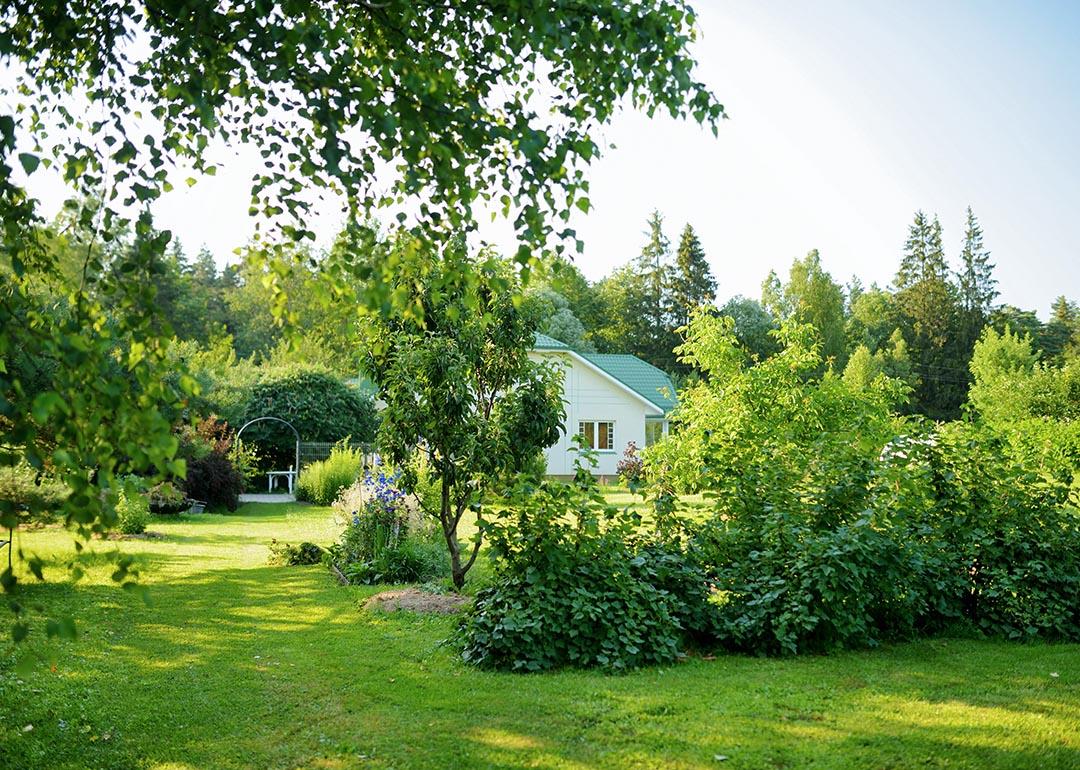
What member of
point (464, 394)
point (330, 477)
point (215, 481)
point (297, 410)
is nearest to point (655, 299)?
point (297, 410)

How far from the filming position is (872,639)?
7.12 meters

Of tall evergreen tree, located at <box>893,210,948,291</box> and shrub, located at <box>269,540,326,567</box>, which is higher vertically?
tall evergreen tree, located at <box>893,210,948,291</box>

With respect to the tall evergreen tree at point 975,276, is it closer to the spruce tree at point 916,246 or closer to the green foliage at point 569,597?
the spruce tree at point 916,246

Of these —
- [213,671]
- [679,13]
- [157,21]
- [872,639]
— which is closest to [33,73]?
[157,21]

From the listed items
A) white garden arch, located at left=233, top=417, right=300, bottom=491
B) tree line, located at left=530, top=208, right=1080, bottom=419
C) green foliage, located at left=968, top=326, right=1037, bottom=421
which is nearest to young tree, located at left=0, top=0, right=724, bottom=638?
white garden arch, located at left=233, top=417, right=300, bottom=491

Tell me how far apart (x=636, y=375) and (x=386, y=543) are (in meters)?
26.4

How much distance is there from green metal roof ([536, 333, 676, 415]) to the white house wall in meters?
0.40

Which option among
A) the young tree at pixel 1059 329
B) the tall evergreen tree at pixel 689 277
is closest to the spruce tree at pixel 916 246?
the young tree at pixel 1059 329

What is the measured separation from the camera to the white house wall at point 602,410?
33500 millimetres

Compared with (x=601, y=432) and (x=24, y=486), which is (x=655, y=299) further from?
(x=24, y=486)

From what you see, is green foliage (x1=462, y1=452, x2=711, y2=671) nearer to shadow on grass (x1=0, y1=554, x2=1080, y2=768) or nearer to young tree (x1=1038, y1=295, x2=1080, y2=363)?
shadow on grass (x1=0, y1=554, x2=1080, y2=768)

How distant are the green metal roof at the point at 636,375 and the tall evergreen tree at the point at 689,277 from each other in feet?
71.3

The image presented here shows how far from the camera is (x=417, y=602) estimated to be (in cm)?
895

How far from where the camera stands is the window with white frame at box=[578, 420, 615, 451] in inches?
1329
